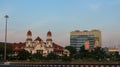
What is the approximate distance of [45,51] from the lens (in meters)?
192

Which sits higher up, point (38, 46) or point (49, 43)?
point (49, 43)

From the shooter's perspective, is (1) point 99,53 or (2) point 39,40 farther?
(2) point 39,40

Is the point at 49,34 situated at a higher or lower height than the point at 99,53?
higher

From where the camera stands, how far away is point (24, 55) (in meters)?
140

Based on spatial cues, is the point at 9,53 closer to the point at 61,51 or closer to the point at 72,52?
the point at 72,52

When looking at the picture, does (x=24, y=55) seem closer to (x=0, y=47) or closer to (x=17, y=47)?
(x=0, y=47)

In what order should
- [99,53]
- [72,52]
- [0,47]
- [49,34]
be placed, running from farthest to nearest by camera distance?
1. [49,34]
2. [72,52]
3. [0,47]
4. [99,53]

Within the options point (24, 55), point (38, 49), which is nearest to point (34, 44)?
point (38, 49)

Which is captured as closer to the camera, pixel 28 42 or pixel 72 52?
pixel 72 52

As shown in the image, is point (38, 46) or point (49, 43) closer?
point (49, 43)

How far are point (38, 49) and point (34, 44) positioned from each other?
414cm

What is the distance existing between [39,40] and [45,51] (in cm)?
864

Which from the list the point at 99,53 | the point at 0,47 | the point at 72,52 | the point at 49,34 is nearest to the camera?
the point at 99,53

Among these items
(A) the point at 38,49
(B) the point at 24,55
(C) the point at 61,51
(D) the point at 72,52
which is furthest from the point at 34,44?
(B) the point at 24,55
